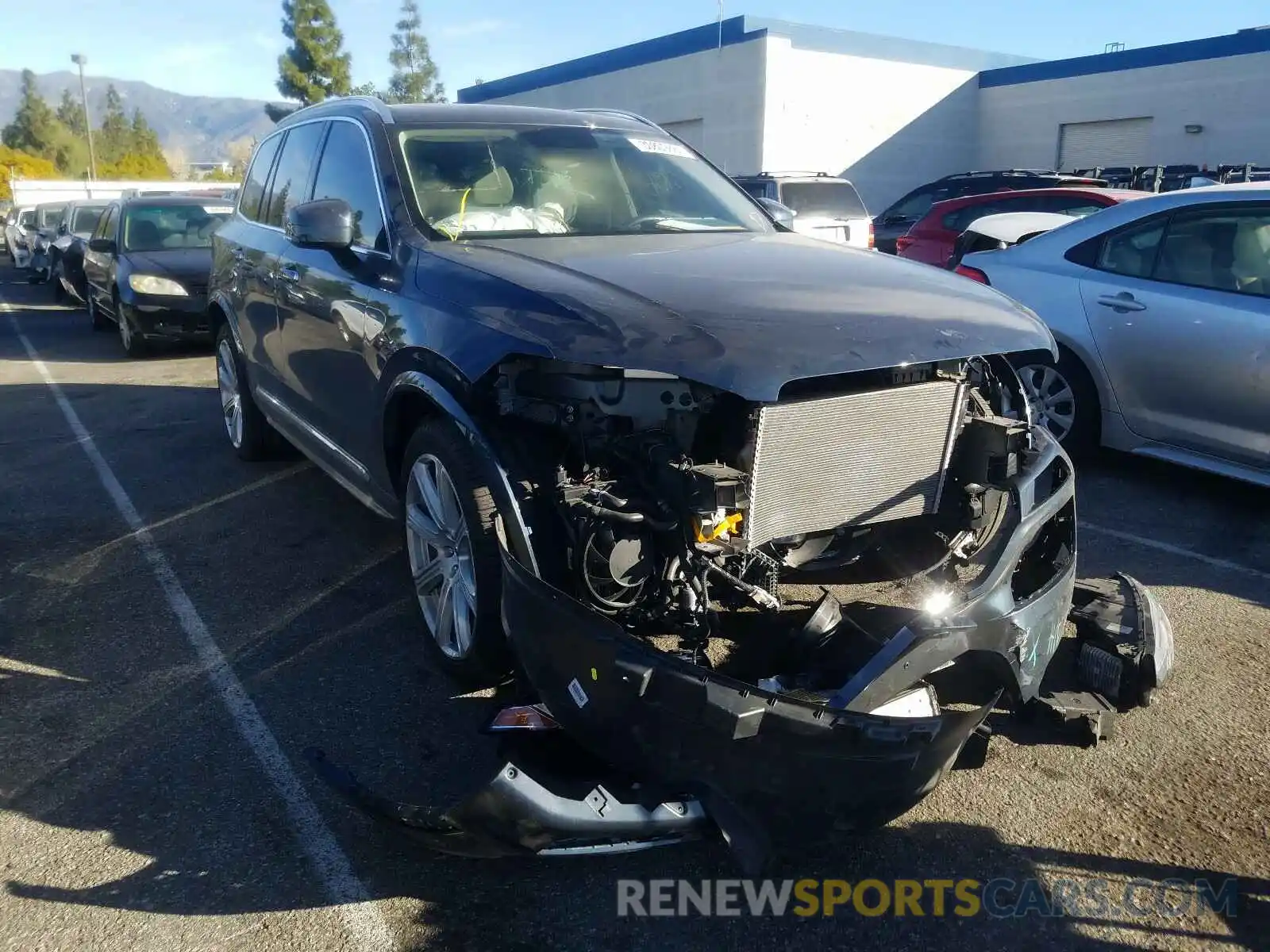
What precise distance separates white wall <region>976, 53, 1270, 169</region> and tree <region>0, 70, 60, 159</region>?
6917 centimetres

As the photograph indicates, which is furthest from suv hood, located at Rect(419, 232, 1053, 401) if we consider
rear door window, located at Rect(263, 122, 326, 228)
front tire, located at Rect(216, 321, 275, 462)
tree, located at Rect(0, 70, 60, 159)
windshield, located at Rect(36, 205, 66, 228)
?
tree, located at Rect(0, 70, 60, 159)

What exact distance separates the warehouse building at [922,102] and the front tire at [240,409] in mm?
19439

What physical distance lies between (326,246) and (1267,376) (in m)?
4.31

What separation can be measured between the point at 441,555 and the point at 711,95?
84.9 ft

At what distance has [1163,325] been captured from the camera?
18.0 ft

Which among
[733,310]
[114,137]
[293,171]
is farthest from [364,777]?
[114,137]

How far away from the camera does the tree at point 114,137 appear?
268 feet

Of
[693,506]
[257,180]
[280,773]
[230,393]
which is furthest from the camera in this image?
[230,393]

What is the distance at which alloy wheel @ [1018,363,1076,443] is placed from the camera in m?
6.04

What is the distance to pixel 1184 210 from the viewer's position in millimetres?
5605

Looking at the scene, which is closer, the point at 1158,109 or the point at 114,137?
the point at 1158,109

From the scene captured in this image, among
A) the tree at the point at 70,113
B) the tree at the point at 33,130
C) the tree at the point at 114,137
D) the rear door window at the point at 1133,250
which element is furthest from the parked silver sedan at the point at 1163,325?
the tree at the point at 70,113

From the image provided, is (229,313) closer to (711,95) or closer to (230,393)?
(230,393)

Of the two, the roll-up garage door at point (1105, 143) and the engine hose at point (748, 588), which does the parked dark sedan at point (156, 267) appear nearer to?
the engine hose at point (748, 588)
